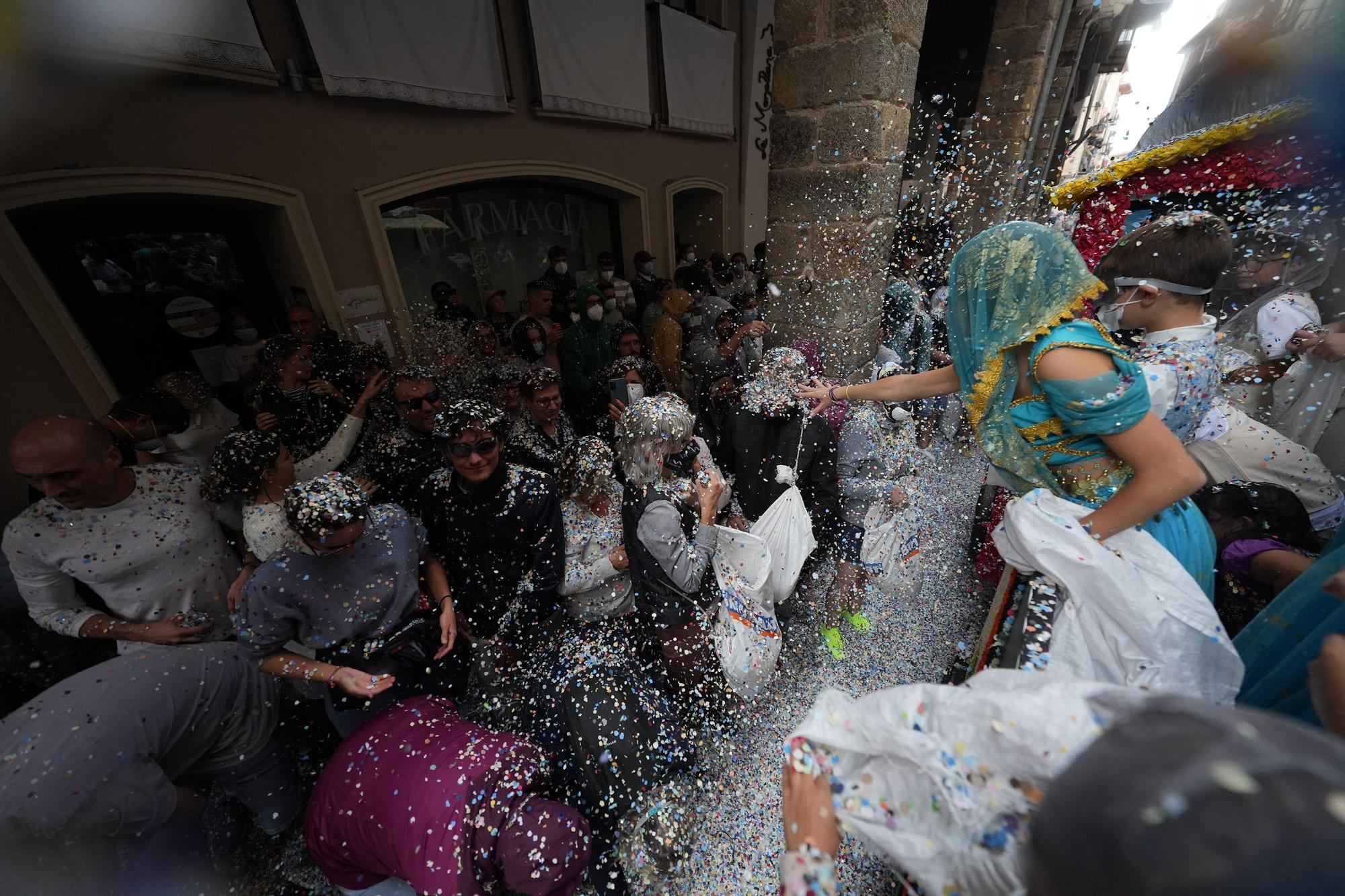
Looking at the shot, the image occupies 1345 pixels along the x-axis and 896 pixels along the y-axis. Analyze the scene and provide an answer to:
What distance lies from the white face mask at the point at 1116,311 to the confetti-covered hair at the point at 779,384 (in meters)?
1.19

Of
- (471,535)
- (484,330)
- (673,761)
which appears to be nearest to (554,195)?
(484,330)

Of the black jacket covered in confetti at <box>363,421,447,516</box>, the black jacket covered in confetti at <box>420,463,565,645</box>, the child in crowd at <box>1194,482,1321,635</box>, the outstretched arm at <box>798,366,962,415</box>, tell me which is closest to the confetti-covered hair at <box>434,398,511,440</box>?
the black jacket covered in confetti at <box>420,463,565,645</box>

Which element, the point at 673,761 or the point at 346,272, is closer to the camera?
the point at 673,761

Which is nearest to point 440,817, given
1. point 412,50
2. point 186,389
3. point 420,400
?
point 420,400

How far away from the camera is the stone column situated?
7.55ft

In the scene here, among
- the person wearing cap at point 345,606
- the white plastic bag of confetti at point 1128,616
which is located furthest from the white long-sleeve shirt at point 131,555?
the white plastic bag of confetti at point 1128,616

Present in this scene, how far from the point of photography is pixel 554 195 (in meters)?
6.61

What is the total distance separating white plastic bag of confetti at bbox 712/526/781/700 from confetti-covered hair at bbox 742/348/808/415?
2.47ft

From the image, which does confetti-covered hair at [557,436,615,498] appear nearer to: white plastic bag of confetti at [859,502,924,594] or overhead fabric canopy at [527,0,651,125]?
white plastic bag of confetti at [859,502,924,594]

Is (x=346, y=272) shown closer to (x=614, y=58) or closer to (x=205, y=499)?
(x=205, y=499)

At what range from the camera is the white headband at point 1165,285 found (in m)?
1.56

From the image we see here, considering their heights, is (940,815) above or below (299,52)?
below

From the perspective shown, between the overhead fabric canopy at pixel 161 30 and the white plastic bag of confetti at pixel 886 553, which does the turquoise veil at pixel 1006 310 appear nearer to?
the white plastic bag of confetti at pixel 886 553

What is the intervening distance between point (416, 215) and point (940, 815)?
6.53m
